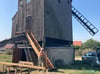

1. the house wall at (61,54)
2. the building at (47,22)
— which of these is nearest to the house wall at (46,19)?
the building at (47,22)

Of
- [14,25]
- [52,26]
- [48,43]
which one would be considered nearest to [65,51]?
[48,43]

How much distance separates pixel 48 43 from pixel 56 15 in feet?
14.3

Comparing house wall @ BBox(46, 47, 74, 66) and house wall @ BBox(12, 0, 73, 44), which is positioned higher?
house wall @ BBox(12, 0, 73, 44)

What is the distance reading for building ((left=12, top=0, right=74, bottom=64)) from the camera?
1756 centimetres

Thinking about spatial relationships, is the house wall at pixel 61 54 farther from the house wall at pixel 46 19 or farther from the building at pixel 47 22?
the house wall at pixel 46 19

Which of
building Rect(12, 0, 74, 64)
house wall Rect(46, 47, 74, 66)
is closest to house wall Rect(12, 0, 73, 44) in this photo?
building Rect(12, 0, 74, 64)

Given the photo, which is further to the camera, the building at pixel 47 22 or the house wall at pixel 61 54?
the building at pixel 47 22

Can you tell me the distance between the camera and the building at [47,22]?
1756 cm

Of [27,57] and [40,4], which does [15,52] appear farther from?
[40,4]

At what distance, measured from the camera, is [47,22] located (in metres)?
17.9

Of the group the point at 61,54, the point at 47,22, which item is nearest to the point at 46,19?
the point at 47,22

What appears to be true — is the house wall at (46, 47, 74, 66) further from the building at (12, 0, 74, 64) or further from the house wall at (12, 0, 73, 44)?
the house wall at (12, 0, 73, 44)

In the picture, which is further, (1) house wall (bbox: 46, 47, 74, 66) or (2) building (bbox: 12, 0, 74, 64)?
(2) building (bbox: 12, 0, 74, 64)

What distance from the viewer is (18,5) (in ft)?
69.6
